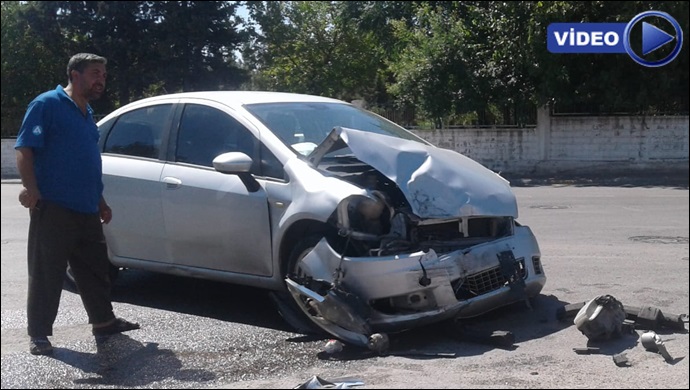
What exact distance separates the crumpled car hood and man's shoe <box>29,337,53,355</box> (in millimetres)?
2116

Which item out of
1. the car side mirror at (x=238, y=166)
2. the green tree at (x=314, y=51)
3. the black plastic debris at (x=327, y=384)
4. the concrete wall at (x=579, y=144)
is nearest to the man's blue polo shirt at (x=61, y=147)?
the car side mirror at (x=238, y=166)

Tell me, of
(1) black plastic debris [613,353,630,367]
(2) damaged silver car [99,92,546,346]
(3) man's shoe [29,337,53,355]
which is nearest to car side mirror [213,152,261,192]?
(2) damaged silver car [99,92,546,346]

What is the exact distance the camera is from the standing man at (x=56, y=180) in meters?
5.63

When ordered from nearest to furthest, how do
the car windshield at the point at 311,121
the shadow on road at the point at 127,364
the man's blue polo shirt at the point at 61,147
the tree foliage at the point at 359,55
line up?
1. the shadow on road at the point at 127,364
2. the man's blue polo shirt at the point at 61,147
3. the car windshield at the point at 311,121
4. the tree foliage at the point at 359,55

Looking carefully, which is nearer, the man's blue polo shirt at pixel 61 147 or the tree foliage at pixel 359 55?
the man's blue polo shirt at pixel 61 147

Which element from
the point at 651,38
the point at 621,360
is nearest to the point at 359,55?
the point at 651,38

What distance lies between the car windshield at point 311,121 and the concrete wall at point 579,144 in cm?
1595

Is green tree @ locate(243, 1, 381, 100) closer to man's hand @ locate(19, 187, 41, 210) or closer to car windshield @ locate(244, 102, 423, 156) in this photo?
car windshield @ locate(244, 102, 423, 156)

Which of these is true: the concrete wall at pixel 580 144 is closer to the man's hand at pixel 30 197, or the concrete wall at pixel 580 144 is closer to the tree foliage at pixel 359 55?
the tree foliage at pixel 359 55

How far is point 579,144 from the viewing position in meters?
22.5

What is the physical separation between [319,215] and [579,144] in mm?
17874

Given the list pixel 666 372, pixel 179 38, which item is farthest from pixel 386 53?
pixel 666 372

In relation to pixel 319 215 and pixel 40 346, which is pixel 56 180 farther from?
pixel 319 215

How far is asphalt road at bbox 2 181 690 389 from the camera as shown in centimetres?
500
